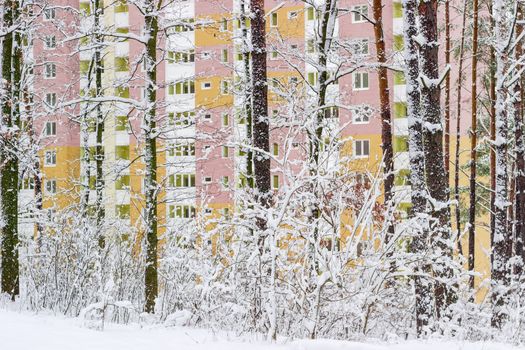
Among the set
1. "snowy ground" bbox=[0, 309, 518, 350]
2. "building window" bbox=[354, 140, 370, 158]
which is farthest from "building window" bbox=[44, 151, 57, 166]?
"building window" bbox=[354, 140, 370, 158]

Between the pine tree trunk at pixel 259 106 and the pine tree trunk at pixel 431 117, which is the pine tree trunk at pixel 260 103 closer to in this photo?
the pine tree trunk at pixel 259 106

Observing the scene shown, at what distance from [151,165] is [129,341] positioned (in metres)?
7.40

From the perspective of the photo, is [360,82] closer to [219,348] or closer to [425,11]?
[425,11]

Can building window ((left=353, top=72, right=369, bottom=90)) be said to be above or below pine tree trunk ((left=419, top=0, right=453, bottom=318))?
above

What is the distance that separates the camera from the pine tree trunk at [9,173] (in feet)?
42.1

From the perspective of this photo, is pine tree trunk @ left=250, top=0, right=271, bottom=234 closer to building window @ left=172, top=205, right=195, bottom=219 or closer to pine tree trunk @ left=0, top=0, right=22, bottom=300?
building window @ left=172, top=205, right=195, bottom=219

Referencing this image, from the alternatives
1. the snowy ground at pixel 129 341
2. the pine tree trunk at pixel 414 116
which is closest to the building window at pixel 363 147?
the pine tree trunk at pixel 414 116

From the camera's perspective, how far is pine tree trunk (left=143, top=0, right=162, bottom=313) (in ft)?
42.5

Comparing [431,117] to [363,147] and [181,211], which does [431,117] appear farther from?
[363,147]

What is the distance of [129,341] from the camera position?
623cm

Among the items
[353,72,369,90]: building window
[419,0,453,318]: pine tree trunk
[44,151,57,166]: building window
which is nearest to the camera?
[419,0,453,318]: pine tree trunk

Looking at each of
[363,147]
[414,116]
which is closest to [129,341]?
[414,116]

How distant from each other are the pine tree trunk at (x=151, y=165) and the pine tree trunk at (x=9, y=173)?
2472mm

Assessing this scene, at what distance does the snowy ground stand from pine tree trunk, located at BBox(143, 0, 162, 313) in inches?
216
